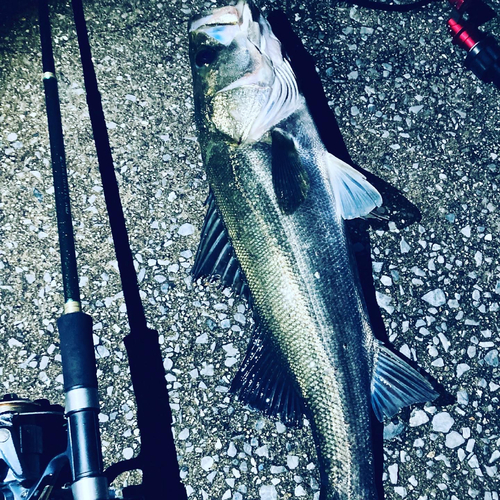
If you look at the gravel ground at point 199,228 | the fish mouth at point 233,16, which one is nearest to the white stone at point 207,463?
the gravel ground at point 199,228

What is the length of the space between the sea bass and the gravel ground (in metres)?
0.28

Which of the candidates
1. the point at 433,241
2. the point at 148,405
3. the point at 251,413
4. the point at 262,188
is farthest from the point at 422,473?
the point at 262,188

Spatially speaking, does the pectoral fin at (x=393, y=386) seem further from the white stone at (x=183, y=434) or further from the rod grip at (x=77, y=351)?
the rod grip at (x=77, y=351)

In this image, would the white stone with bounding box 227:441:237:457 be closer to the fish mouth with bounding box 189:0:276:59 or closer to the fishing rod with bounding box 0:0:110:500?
the fishing rod with bounding box 0:0:110:500

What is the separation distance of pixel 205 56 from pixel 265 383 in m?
1.61

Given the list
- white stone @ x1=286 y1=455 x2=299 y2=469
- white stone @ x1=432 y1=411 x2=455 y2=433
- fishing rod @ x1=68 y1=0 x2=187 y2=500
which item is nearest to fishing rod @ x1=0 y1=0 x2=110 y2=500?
fishing rod @ x1=68 y1=0 x2=187 y2=500

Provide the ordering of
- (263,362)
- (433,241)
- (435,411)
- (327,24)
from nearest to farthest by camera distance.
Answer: (263,362), (435,411), (433,241), (327,24)

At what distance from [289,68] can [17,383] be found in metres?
2.10

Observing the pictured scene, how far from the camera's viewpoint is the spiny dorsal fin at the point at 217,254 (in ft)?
7.58

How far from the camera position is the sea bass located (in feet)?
6.91

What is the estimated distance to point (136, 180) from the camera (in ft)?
8.79

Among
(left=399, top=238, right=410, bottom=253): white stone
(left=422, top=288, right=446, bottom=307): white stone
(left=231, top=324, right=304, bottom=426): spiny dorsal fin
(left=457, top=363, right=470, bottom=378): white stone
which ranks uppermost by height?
(left=399, top=238, right=410, bottom=253): white stone

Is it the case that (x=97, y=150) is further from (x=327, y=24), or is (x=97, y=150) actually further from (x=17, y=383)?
(x=327, y=24)

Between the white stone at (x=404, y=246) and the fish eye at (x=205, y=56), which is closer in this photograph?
the fish eye at (x=205, y=56)
